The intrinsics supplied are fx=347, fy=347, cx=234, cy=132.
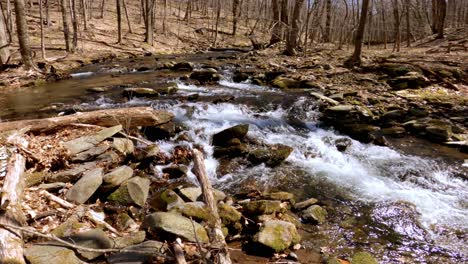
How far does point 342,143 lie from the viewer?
9086 mm

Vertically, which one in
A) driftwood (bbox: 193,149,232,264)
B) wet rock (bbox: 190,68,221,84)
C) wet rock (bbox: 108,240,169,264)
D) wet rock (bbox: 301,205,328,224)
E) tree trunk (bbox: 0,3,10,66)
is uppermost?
tree trunk (bbox: 0,3,10,66)

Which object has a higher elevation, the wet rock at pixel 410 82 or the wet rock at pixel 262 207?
the wet rock at pixel 410 82

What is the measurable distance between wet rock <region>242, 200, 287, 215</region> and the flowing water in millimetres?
584

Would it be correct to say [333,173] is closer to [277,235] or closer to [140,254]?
[277,235]

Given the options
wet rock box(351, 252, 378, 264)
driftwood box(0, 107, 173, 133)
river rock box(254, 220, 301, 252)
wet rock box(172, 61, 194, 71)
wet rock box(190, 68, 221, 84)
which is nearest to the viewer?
wet rock box(351, 252, 378, 264)

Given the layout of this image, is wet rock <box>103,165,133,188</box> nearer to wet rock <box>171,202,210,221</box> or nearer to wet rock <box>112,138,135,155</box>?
wet rock <box>112,138,135,155</box>

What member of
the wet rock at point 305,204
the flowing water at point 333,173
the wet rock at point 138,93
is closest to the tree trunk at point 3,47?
the flowing water at point 333,173

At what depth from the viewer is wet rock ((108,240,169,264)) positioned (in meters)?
3.77

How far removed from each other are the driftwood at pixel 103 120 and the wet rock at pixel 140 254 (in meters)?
4.07

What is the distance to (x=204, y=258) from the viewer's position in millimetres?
3668

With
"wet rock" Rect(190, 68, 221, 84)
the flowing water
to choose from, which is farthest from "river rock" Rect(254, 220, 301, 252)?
"wet rock" Rect(190, 68, 221, 84)

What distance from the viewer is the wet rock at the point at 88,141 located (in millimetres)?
6457

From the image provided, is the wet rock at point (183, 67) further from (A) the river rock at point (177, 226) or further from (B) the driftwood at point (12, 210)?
(A) the river rock at point (177, 226)

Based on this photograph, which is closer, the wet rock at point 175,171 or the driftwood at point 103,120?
the driftwood at point 103,120
